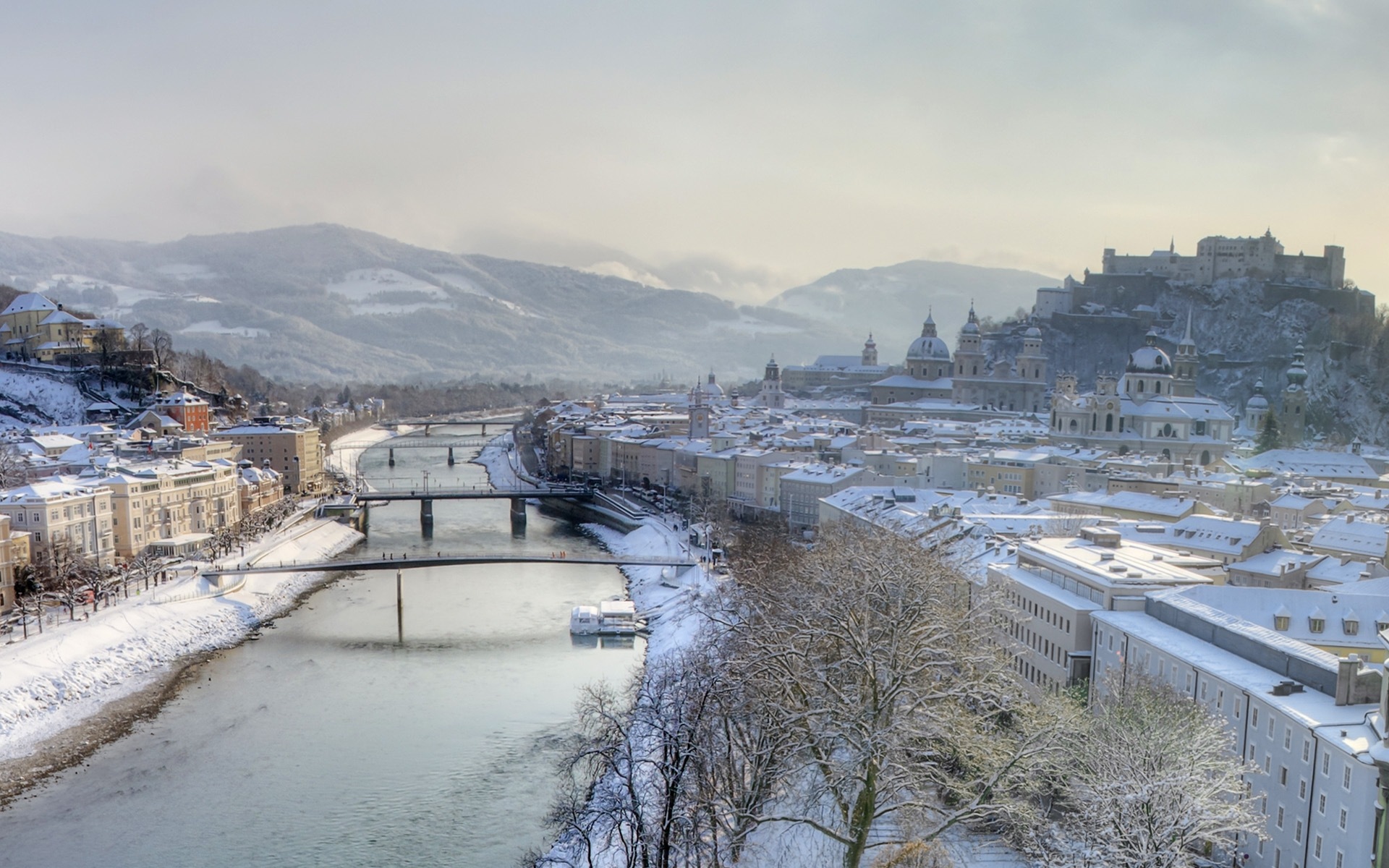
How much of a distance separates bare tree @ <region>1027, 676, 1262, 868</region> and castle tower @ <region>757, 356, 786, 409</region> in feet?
226

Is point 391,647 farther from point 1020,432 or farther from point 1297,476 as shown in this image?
point 1020,432

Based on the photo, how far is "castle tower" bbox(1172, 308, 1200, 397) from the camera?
60.5 meters

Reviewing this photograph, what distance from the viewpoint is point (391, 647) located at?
25.9m

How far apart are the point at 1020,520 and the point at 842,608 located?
1654 centimetres

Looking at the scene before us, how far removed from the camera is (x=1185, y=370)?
61594mm

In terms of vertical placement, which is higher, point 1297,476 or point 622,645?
point 1297,476

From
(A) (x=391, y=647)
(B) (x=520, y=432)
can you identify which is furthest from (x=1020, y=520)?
(B) (x=520, y=432)

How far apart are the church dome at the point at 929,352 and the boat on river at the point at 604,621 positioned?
2098 inches

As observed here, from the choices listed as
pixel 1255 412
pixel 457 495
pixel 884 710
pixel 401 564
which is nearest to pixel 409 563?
pixel 401 564

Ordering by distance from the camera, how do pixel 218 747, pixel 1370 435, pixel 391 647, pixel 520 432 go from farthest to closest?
1. pixel 520 432
2. pixel 1370 435
3. pixel 391 647
4. pixel 218 747

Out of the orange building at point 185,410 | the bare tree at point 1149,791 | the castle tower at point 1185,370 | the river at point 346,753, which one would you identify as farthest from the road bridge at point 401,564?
the castle tower at point 1185,370

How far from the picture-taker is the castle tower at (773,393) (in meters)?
82.6

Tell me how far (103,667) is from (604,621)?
10965 millimetres

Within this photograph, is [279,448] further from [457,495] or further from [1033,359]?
[1033,359]
